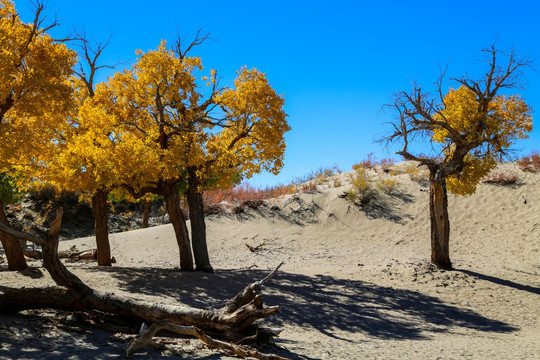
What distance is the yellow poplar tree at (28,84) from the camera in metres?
9.88

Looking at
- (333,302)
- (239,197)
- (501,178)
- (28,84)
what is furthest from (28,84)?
(501,178)

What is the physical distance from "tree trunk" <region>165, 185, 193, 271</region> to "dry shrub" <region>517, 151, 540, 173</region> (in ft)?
66.2

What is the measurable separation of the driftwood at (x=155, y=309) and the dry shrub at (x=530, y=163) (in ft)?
75.4

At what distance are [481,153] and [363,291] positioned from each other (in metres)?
6.18

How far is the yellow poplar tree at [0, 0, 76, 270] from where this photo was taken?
9.88 m

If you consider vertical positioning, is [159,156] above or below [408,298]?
above

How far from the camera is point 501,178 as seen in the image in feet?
78.1

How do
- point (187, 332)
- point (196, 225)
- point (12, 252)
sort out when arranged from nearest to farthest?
point (187, 332), point (12, 252), point (196, 225)

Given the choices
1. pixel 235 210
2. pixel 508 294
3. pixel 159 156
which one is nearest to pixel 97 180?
pixel 159 156

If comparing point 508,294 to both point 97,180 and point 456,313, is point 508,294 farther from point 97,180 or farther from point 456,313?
point 97,180

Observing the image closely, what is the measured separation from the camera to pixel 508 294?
12.5 m

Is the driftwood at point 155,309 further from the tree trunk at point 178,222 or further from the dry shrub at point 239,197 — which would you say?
the dry shrub at point 239,197

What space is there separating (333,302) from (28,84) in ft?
30.1

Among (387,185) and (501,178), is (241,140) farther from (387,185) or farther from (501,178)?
(501,178)
